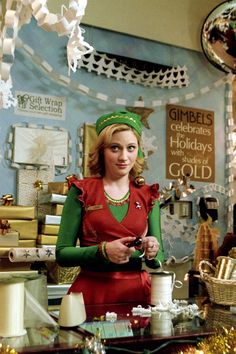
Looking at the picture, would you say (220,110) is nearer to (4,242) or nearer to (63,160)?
(63,160)

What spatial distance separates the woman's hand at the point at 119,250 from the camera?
1.23 metres

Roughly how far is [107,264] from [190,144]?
6.00 ft

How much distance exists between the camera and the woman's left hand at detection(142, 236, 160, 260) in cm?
132

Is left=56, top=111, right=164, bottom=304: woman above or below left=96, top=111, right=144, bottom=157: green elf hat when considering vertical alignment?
below

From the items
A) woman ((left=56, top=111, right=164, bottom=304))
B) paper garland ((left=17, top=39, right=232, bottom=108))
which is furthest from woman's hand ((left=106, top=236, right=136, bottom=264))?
paper garland ((left=17, top=39, right=232, bottom=108))

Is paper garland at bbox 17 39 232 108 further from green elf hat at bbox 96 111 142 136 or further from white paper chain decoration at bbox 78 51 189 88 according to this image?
green elf hat at bbox 96 111 142 136

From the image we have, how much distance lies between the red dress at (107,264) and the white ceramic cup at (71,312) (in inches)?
14.6

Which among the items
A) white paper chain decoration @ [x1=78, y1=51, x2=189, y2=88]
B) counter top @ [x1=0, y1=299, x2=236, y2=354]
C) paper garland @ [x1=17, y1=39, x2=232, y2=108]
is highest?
white paper chain decoration @ [x1=78, y1=51, x2=189, y2=88]

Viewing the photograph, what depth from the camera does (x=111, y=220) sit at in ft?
4.56

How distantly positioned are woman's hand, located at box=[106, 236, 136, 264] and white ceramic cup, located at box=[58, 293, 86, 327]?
266 millimetres

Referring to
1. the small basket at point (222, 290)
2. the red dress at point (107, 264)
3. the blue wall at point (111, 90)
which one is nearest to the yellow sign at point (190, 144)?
the blue wall at point (111, 90)

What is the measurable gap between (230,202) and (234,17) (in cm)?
119

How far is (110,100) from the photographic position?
276 centimetres

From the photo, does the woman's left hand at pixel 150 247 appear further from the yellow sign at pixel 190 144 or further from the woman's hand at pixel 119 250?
the yellow sign at pixel 190 144
